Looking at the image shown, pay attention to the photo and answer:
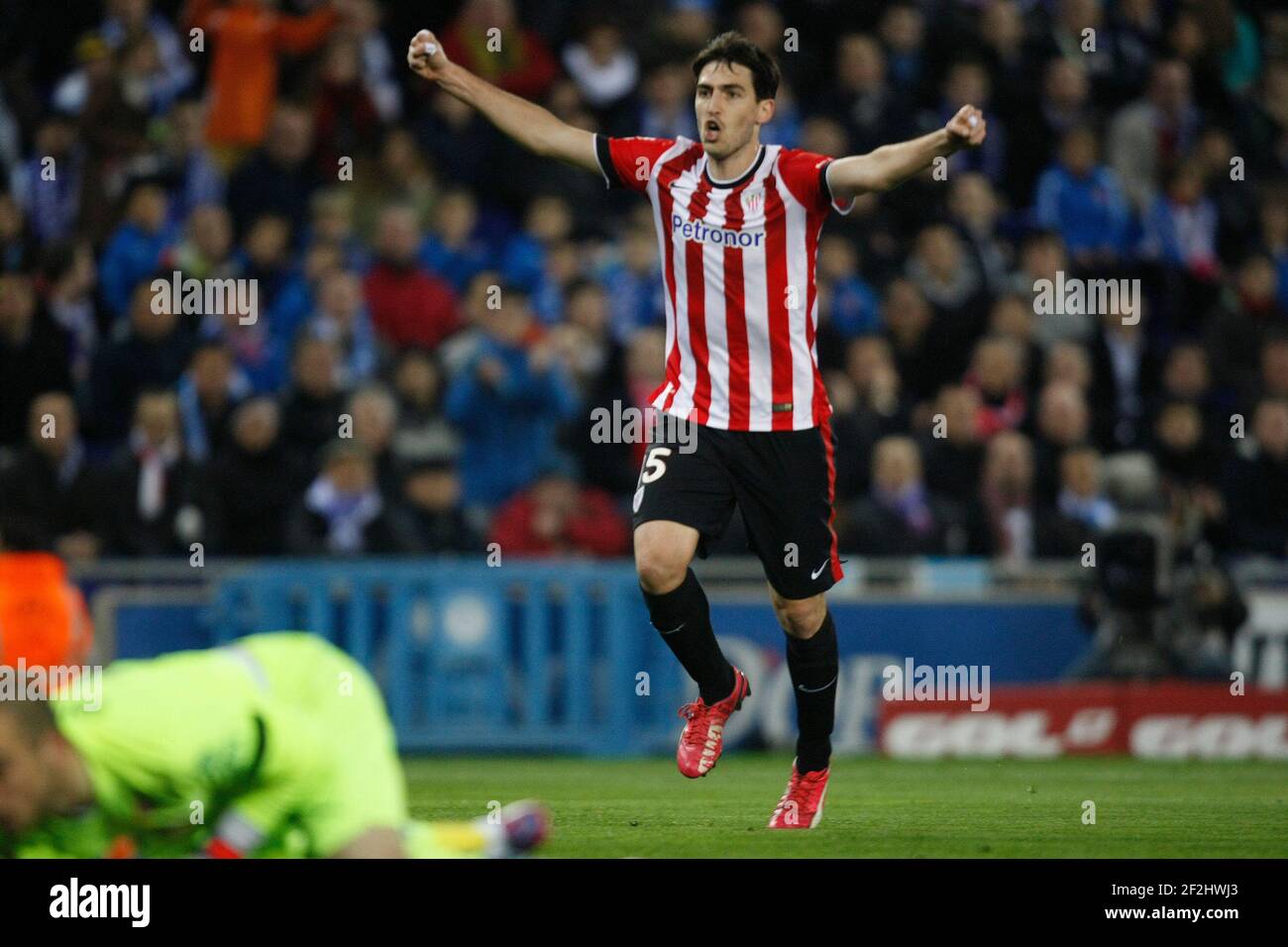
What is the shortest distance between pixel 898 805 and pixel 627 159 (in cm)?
302

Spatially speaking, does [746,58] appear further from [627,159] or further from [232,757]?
[232,757]

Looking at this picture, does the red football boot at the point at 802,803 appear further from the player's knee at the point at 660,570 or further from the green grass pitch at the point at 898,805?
the player's knee at the point at 660,570

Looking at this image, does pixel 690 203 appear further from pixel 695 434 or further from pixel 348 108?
pixel 348 108

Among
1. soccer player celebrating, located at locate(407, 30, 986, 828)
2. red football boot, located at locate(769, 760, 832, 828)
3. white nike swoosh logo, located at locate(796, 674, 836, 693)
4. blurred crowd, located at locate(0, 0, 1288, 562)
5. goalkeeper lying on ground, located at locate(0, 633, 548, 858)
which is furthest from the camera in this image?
blurred crowd, located at locate(0, 0, 1288, 562)

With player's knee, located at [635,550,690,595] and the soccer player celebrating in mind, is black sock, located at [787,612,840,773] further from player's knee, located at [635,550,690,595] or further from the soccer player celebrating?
player's knee, located at [635,550,690,595]

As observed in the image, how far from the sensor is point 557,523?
13.9 meters

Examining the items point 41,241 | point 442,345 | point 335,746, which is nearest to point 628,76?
point 442,345

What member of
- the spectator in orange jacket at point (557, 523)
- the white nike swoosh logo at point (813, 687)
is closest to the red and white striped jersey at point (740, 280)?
the white nike swoosh logo at point (813, 687)

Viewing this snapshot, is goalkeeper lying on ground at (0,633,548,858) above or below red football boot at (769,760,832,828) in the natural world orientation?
above

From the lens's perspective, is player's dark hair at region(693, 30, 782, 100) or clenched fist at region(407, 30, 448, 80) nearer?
clenched fist at region(407, 30, 448, 80)

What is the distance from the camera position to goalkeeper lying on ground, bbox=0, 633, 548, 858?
229 inches

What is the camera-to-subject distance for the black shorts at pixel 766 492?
834cm

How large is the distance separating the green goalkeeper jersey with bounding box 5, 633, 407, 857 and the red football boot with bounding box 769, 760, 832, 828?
7.59 feet

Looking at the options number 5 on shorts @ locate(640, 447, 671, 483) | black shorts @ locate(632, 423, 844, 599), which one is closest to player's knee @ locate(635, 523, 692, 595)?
black shorts @ locate(632, 423, 844, 599)
